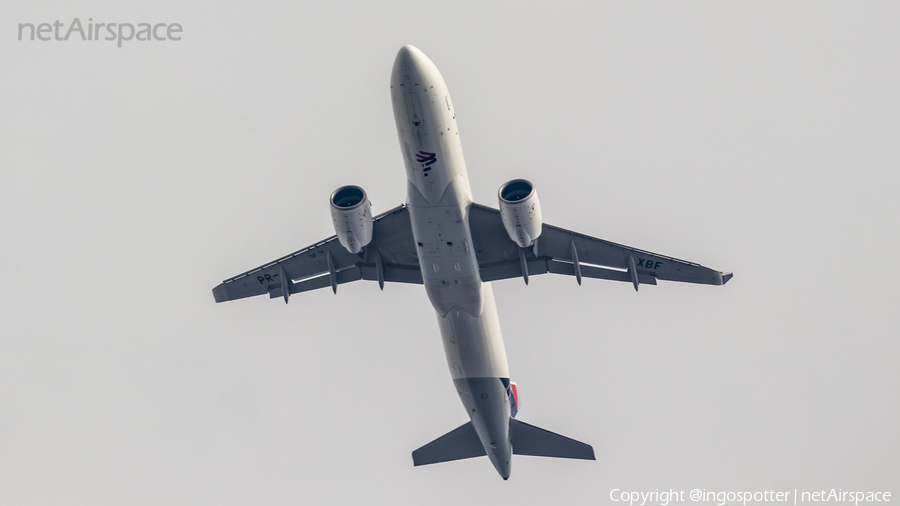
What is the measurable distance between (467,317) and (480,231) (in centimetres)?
347

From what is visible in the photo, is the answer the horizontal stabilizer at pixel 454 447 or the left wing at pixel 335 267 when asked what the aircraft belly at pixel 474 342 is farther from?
the horizontal stabilizer at pixel 454 447

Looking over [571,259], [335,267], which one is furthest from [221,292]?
[571,259]

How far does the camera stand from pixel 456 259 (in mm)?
32875

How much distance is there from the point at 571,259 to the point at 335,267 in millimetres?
10109

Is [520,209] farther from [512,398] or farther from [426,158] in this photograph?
[512,398]

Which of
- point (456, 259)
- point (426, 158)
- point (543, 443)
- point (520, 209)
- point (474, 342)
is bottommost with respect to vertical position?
point (543, 443)

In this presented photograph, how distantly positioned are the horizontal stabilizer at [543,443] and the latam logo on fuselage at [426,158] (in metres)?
14.3

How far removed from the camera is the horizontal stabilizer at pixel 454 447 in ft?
131

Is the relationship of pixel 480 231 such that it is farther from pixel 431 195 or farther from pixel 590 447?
pixel 590 447

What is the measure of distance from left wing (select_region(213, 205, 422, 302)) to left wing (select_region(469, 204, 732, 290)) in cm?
324

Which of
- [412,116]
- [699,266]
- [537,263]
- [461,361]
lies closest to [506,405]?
[461,361]

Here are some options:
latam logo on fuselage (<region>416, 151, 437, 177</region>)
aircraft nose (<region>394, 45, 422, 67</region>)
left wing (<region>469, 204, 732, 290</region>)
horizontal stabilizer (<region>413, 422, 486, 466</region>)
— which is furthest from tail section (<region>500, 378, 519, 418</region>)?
aircraft nose (<region>394, 45, 422, 67</region>)

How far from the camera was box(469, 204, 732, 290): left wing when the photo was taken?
34.7 metres

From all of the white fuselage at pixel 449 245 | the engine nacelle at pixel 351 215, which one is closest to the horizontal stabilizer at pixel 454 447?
the white fuselage at pixel 449 245
